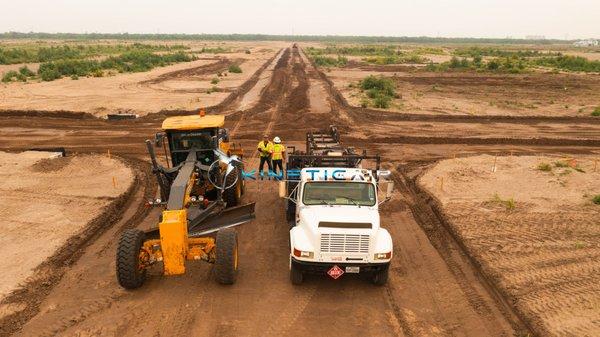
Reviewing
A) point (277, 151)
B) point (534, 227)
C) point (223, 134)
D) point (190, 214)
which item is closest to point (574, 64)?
point (534, 227)

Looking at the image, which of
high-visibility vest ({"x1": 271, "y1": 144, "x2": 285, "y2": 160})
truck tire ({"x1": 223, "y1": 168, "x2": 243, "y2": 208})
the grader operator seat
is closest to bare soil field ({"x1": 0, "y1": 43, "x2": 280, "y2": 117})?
high-visibility vest ({"x1": 271, "y1": 144, "x2": 285, "y2": 160})

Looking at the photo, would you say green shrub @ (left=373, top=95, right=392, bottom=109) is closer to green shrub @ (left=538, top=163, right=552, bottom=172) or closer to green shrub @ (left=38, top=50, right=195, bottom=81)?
green shrub @ (left=538, top=163, right=552, bottom=172)

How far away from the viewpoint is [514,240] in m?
11.5

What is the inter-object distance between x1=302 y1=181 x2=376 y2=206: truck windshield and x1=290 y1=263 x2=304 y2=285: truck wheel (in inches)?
60.1

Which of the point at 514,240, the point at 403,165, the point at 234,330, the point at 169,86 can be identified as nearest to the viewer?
the point at 234,330

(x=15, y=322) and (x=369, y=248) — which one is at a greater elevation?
(x=369, y=248)

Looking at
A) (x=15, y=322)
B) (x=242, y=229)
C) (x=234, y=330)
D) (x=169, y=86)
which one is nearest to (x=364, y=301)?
(x=234, y=330)

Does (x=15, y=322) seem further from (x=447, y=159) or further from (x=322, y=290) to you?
(x=447, y=159)

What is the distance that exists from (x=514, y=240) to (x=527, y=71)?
53.2m

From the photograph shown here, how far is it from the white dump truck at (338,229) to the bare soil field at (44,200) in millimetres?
5882

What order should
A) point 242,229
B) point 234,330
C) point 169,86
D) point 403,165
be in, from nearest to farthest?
1. point 234,330
2. point 242,229
3. point 403,165
4. point 169,86

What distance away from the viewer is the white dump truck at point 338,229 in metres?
8.86

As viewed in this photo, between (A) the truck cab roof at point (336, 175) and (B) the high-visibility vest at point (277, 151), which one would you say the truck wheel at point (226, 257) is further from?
(B) the high-visibility vest at point (277, 151)

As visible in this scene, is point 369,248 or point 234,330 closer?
point 234,330
